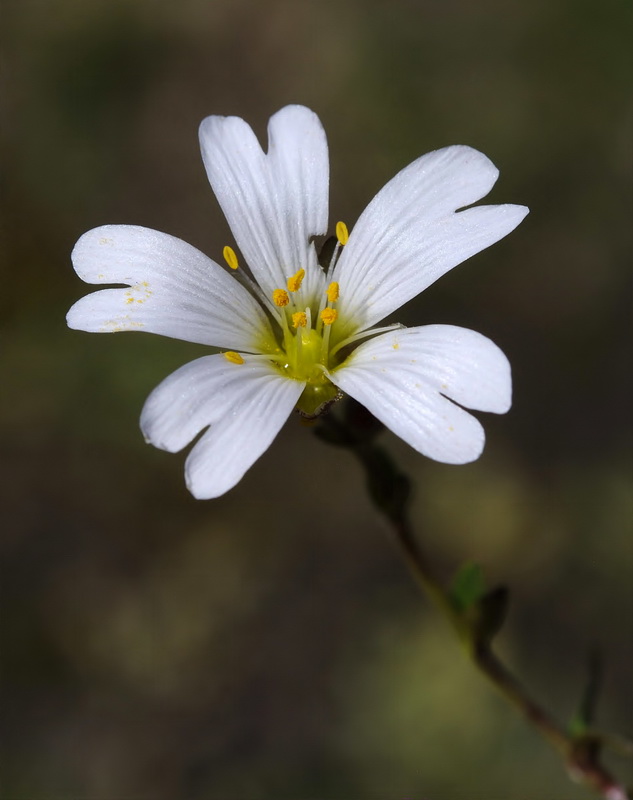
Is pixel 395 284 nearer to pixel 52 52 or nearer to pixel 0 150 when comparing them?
pixel 0 150

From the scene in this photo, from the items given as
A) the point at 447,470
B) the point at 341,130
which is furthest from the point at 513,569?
the point at 341,130

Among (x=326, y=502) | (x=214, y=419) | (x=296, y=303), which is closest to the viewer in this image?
(x=214, y=419)

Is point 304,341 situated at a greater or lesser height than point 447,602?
greater

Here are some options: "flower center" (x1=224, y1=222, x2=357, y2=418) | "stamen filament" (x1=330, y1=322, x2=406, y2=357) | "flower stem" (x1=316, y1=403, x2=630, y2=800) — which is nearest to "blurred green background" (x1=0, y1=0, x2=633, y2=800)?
"flower stem" (x1=316, y1=403, x2=630, y2=800)

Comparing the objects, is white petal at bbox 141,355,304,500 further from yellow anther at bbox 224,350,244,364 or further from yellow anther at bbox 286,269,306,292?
yellow anther at bbox 286,269,306,292

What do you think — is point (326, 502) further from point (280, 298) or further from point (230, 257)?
point (230, 257)

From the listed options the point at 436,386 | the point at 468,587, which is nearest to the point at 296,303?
the point at 436,386

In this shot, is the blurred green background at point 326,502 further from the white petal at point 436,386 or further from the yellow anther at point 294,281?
the white petal at point 436,386

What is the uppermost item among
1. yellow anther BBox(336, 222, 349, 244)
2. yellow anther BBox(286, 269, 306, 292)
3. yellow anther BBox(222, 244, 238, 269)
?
yellow anther BBox(222, 244, 238, 269)
